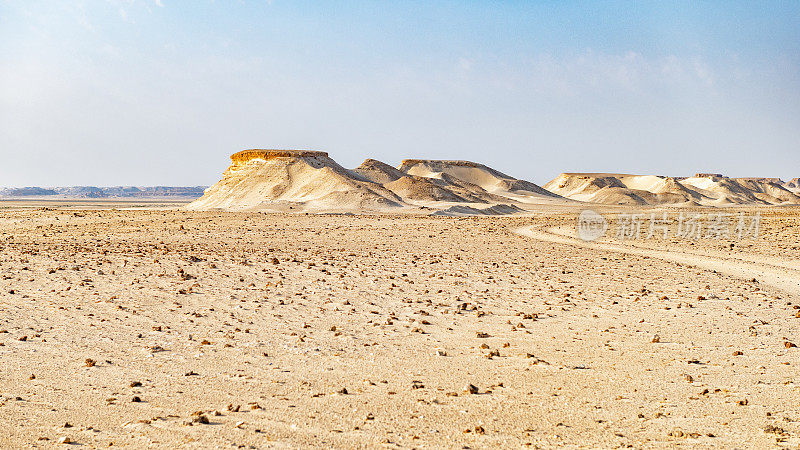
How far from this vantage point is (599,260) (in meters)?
21.0

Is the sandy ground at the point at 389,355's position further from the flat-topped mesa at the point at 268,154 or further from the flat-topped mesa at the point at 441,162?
the flat-topped mesa at the point at 441,162

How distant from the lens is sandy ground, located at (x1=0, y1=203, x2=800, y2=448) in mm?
6219

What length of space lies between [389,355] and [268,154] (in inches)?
3310

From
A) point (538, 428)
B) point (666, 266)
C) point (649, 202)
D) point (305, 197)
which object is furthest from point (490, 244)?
point (649, 202)

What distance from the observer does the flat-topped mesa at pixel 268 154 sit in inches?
3506

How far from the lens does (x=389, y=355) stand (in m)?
8.98

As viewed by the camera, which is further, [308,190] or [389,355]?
[308,190]

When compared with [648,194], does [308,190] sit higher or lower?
lower

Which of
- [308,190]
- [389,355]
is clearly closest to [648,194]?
[308,190]

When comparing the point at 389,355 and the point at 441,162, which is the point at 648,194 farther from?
the point at 389,355

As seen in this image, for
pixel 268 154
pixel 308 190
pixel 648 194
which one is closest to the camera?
pixel 308 190

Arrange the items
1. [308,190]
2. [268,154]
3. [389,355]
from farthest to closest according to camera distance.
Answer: [268,154]
[308,190]
[389,355]

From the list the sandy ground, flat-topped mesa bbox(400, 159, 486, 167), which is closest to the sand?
flat-topped mesa bbox(400, 159, 486, 167)

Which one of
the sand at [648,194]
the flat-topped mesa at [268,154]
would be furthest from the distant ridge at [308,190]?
the sand at [648,194]
